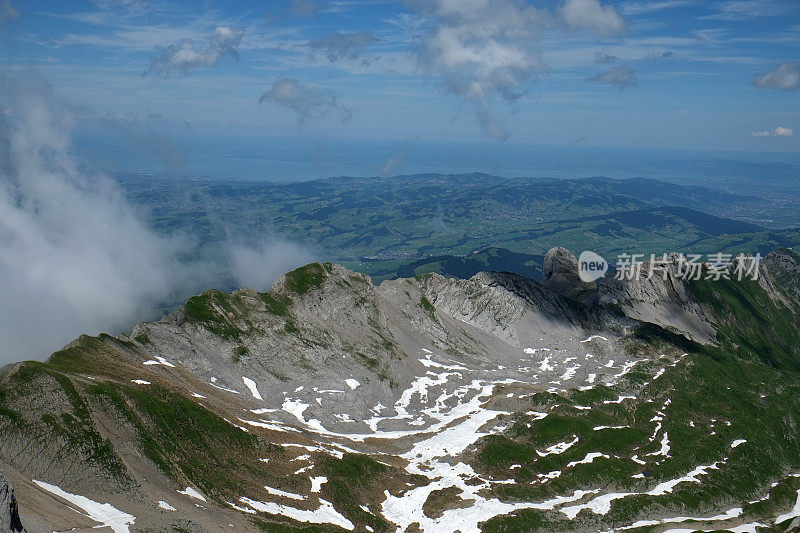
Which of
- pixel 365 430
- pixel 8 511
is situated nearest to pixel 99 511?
pixel 8 511

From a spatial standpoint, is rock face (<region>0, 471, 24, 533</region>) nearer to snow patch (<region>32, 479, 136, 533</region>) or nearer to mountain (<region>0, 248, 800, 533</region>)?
mountain (<region>0, 248, 800, 533</region>)

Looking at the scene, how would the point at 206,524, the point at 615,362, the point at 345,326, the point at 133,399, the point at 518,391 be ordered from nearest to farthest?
the point at 206,524, the point at 133,399, the point at 518,391, the point at 345,326, the point at 615,362

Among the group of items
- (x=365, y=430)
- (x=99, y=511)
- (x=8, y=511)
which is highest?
(x=8, y=511)

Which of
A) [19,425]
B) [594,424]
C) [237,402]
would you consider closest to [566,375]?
[594,424]

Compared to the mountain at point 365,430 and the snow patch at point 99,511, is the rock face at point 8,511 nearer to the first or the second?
the mountain at point 365,430

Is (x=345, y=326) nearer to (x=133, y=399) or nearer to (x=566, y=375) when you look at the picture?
(x=566, y=375)

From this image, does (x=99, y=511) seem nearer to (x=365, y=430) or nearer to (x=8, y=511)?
(x=8, y=511)

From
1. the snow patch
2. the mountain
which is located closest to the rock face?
the mountain
